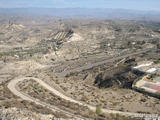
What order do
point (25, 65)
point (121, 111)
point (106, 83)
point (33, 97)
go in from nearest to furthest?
point (121, 111)
point (33, 97)
point (106, 83)
point (25, 65)

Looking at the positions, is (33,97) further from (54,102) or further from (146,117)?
(146,117)

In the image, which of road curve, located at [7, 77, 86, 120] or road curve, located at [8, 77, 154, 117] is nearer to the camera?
road curve, located at [7, 77, 86, 120]

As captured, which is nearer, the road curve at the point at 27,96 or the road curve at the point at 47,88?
the road curve at the point at 27,96

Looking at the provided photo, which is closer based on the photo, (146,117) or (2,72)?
(146,117)

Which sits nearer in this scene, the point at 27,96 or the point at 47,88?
the point at 27,96

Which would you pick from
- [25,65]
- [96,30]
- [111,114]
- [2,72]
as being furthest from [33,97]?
[96,30]

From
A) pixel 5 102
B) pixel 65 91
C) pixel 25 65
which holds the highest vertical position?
pixel 5 102

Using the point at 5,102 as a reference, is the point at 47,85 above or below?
below

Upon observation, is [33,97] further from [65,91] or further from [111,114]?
[111,114]

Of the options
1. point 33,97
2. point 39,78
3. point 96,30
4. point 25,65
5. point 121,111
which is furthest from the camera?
point 96,30

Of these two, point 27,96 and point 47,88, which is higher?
point 27,96
